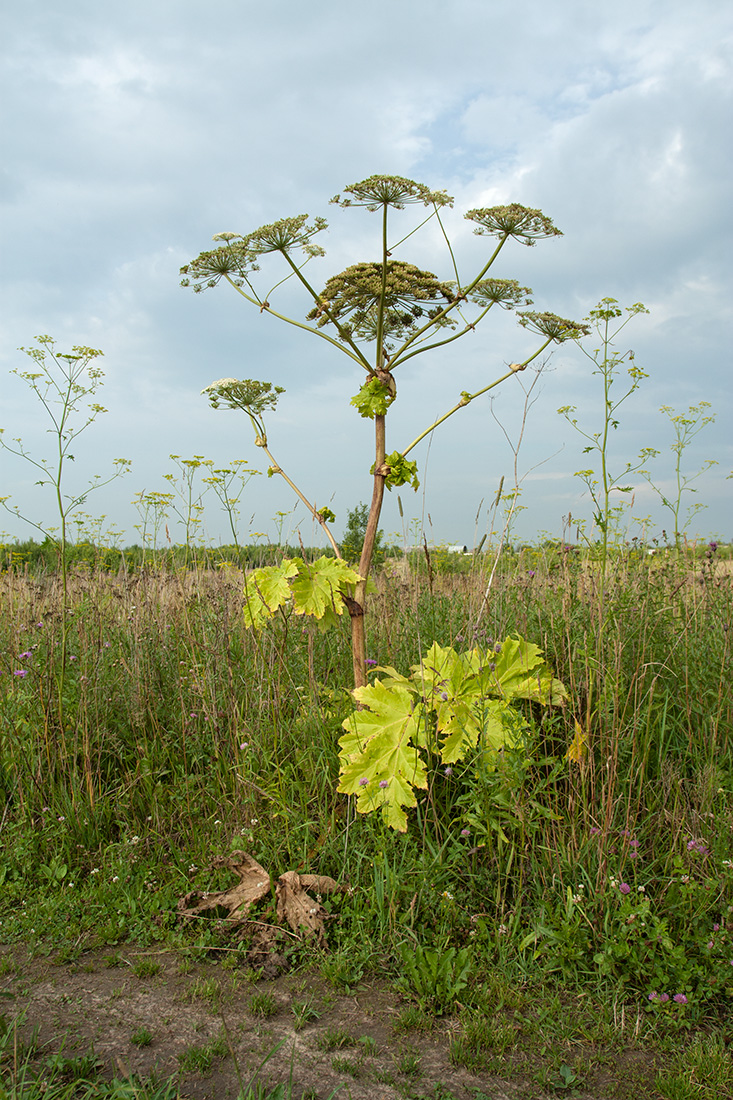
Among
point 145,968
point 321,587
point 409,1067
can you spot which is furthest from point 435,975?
point 321,587

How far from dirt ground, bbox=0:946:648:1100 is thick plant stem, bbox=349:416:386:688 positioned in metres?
1.33

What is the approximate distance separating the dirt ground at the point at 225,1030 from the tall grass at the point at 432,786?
22cm

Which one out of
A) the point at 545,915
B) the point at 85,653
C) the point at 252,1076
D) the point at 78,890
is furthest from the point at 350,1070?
the point at 85,653

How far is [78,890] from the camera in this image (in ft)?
10.1

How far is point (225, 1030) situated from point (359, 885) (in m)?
0.98

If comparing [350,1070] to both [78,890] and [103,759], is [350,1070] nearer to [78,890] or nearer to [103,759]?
[78,890]

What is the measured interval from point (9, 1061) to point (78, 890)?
95 centimetres

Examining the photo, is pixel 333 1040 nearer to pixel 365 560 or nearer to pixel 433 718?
pixel 433 718

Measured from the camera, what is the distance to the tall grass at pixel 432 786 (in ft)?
8.41

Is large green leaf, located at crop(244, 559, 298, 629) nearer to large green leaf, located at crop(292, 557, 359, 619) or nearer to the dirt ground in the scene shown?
large green leaf, located at crop(292, 557, 359, 619)

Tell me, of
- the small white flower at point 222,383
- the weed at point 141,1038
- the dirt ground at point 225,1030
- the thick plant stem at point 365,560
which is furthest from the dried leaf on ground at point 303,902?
the small white flower at point 222,383

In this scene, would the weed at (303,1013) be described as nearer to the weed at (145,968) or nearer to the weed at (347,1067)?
the weed at (347,1067)

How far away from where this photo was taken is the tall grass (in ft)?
8.41

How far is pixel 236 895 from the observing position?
111 inches
